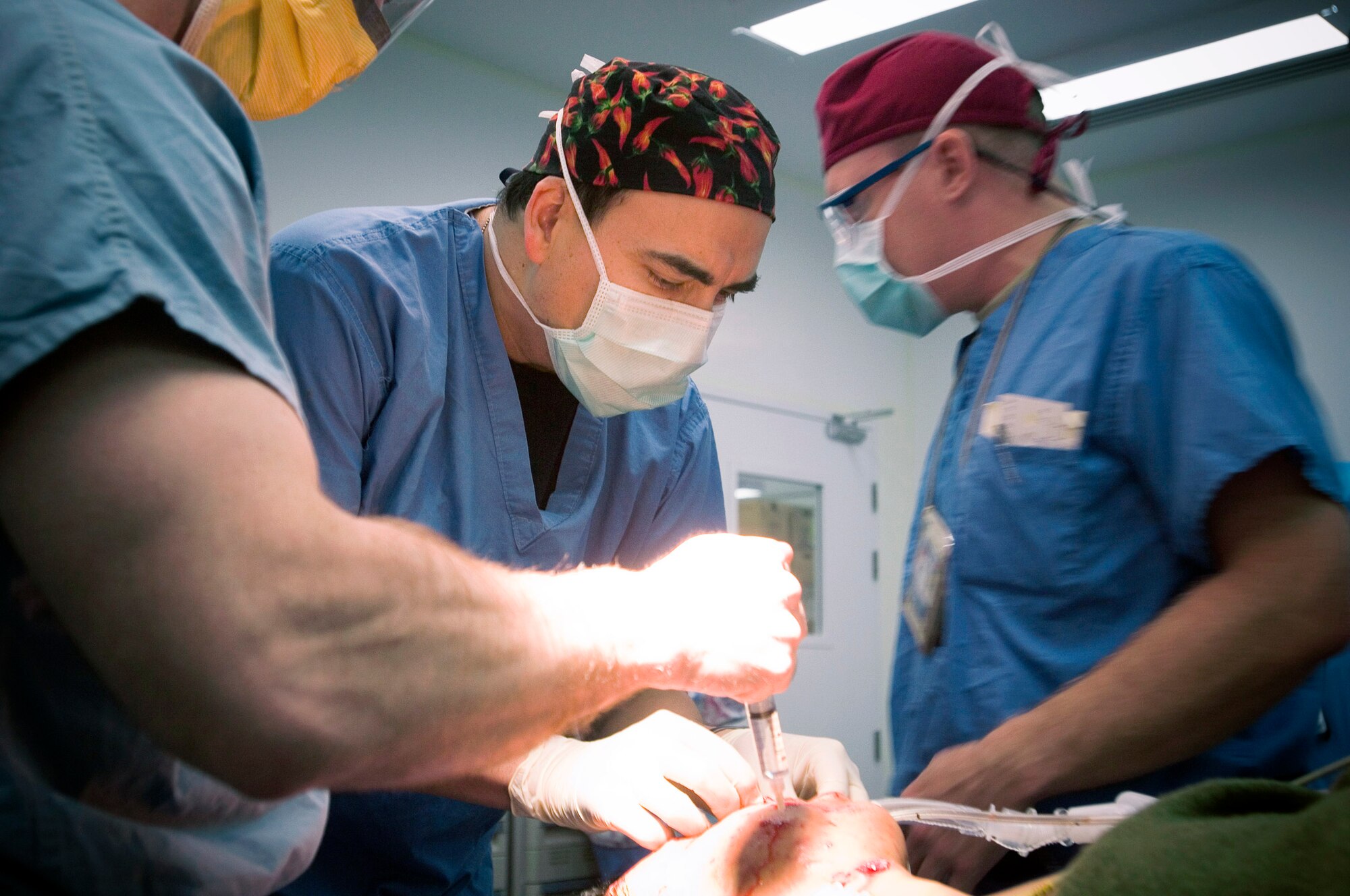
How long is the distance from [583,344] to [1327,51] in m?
3.83

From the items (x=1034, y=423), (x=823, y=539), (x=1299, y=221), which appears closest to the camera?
(x=1034, y=423)

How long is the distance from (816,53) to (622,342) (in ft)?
9.75

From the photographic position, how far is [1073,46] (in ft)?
13.1

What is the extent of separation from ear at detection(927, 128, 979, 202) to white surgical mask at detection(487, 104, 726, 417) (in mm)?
448

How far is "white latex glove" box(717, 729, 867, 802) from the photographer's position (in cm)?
138

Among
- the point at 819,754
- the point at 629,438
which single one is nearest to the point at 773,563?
the point at 819,754

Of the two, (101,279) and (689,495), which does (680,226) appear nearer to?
(689,495)

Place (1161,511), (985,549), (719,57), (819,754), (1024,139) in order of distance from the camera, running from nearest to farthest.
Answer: (1161,511)
(985,549)
(819,754)
(1024,139)
(719,57)

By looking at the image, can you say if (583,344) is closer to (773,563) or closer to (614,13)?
(773,563)

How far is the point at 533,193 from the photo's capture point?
1563 mm

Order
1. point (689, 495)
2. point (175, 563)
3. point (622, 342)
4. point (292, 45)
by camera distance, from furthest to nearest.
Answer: point (689, 495) < point (622, 342) < point (292, 45) < point (175, 563)

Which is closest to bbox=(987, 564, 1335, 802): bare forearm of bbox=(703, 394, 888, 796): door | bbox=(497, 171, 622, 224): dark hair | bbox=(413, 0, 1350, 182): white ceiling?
bbox=(497, 171, 622, 224): dark hair

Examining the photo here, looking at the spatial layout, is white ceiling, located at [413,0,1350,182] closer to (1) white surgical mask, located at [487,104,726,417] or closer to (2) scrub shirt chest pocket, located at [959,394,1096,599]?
(1) white surgical mask, located at [487,104,726,417]

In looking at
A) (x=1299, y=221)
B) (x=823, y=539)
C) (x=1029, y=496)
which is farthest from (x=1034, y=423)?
(x=1299, y=221)
